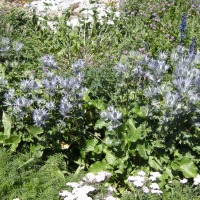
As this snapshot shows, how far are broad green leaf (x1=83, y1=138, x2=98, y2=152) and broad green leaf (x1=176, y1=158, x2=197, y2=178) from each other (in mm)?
887

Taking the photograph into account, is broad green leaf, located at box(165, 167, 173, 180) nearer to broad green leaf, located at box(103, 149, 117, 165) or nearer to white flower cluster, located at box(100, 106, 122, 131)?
broad green leaf, located at box(103, 149, 117, 165)

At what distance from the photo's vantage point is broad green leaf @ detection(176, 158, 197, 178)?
A: 2303 mm

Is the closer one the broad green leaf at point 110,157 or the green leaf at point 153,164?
the green leaf at point 153,164

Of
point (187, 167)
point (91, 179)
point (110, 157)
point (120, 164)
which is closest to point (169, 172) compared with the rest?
point (187, 167)

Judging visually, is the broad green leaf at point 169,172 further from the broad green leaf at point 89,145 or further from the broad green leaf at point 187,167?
the broad green leaf at point 89,145

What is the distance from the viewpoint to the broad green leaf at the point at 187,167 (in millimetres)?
2303

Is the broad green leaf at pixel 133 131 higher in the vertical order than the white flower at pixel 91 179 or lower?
higher

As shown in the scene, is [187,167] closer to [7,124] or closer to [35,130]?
[35,130]

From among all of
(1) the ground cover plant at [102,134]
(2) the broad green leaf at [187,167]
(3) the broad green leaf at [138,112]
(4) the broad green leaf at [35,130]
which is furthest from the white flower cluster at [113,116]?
(2) the broad green leaf at [187,167]

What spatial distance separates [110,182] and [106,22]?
3.90 m

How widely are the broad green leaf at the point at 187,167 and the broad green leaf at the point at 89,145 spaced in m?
0.89

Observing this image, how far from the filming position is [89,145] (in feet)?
8.32

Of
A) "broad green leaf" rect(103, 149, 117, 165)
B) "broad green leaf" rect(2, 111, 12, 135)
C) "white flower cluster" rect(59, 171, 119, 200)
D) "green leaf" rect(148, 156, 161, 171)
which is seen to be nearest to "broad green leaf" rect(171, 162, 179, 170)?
"green leaf" rect(148, 156, 161, 171)

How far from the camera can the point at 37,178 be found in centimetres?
207
